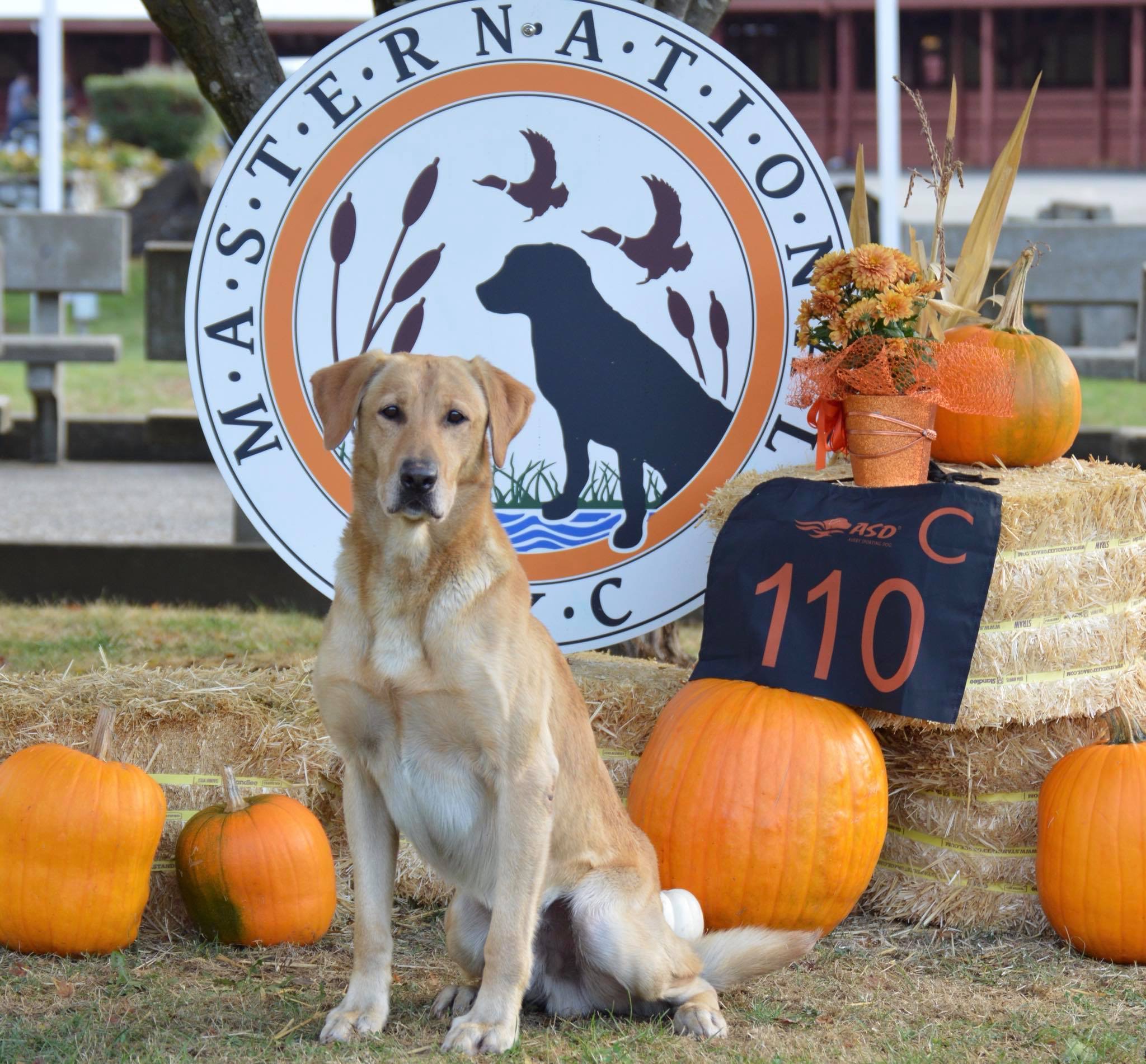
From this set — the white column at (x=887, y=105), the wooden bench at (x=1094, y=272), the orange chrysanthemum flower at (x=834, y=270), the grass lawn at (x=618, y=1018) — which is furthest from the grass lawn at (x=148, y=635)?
the wooden bench at (x=1094, y=272)

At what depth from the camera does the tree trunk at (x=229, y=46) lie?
4.93 m

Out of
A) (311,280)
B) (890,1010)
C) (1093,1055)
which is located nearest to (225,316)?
(311,280)

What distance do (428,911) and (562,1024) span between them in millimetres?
983

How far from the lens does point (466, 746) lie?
3.19m

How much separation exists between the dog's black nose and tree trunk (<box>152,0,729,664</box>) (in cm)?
227

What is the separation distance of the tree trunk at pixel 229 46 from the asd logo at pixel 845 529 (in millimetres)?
2037

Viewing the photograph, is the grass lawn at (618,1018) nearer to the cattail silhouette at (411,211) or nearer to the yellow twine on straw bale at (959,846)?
the yellow twine on straw bale at (959,846)

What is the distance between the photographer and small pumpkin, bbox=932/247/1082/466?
4.29 m

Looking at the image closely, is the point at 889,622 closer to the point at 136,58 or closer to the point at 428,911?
the point at 428,911

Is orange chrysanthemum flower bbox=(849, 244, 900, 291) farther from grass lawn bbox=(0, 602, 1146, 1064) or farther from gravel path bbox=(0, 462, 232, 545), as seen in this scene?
gravel path bbox=(0, 462, 232, 545)

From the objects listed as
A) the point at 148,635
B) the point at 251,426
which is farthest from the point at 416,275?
the point at 148,635

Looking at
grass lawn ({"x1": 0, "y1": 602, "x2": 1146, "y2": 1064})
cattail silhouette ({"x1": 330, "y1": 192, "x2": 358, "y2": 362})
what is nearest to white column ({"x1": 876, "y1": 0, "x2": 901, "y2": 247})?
cattail silhouette ({"x1": 330, "y1": 192, "x2": 358, "y2": 362})

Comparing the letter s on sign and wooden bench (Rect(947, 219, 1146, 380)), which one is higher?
wooden bench (Rect(947, 219, 1146, 380))

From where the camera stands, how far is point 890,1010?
11.7 feet
